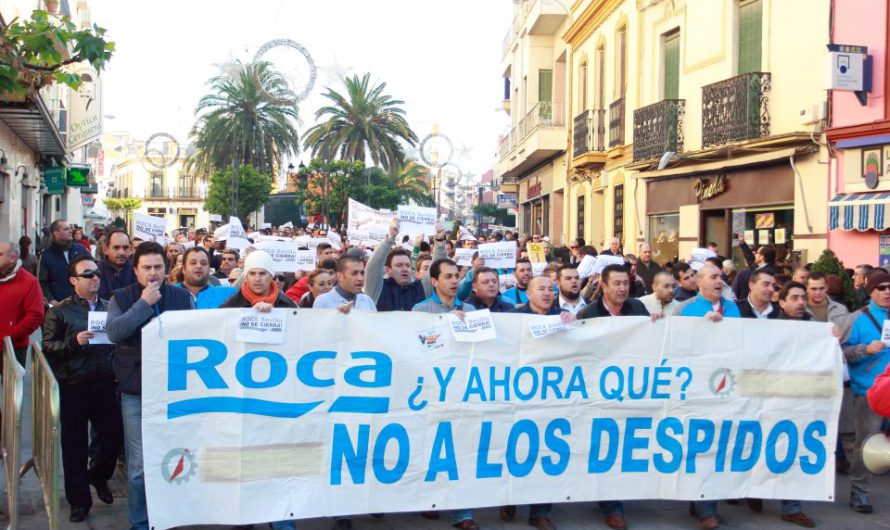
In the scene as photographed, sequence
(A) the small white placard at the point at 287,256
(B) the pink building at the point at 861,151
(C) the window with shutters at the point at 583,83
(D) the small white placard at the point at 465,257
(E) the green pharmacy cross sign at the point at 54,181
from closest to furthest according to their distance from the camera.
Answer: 1. (A) the small white placard at the point at 287,256
2. (D) the small white placard at the point at 465,257
3. (B) the pink building at the point at 861,151
4. (E) the green pharmacy cross sign at the point at 54,181
5. (C) the window with shutters at the point at 583,83

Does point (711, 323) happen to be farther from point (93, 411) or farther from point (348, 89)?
point (348, 89)

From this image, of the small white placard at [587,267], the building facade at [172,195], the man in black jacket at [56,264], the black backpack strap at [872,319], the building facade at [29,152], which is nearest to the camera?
the black backpack strap at [872,319]

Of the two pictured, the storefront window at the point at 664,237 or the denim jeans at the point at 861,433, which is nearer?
the denim jeans at the point at 861,433

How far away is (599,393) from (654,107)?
14907 mm

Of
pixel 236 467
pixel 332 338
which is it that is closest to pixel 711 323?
pixel 332 338

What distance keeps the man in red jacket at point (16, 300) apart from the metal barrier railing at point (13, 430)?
2.80ft

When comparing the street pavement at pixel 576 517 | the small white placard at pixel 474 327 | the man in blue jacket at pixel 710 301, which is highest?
the man in blue jacket at pixel 710 301

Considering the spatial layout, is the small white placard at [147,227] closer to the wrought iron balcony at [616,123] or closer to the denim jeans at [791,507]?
the denim jeans at [791,507]

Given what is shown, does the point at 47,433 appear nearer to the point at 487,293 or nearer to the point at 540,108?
the point at 487,293

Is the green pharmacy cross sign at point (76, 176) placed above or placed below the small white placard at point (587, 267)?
above

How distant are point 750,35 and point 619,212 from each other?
7671 mm

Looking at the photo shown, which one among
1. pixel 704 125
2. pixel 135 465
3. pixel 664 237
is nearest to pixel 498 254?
pixel 135 465

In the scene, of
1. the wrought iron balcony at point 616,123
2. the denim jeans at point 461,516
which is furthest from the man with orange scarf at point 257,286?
the wrought iron balcony at point 616,123

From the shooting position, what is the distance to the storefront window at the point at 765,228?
53.4 ft
